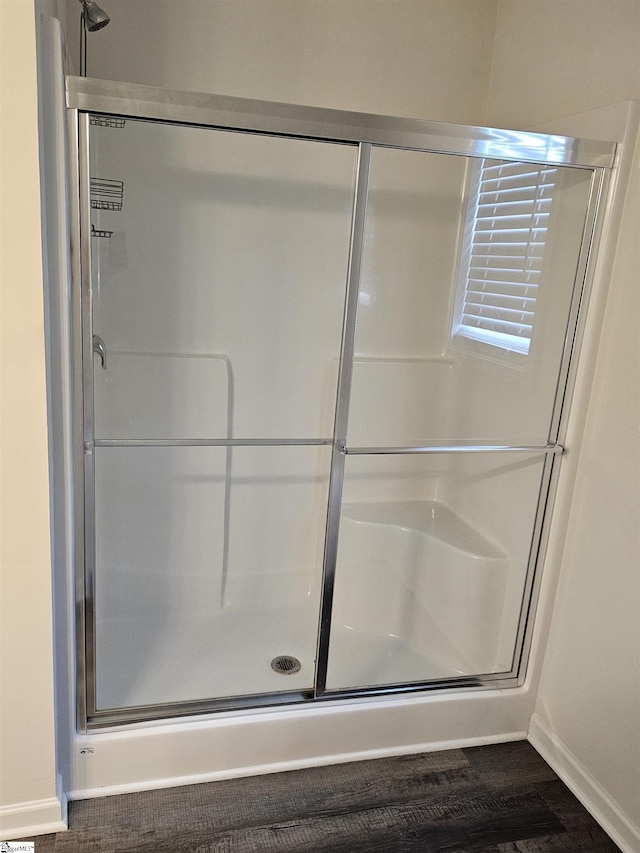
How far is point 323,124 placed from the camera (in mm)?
1624

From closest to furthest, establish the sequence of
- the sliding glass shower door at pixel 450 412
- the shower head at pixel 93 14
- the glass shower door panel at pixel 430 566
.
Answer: the shower head at pixel 93 14
the sliding glass shower door at pixel 450 412
the glass shower door panel at pixel 430 566

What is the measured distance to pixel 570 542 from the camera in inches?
79.9

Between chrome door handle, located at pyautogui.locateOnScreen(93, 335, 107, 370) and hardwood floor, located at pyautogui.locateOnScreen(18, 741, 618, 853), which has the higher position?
chrome door handle, located at pyautogui.locateOnScreen(93, 335, 107, 370)

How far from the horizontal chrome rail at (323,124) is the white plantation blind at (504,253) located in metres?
0.15

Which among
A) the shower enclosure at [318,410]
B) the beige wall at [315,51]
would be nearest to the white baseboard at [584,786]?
the shower enclosure at [318,410]

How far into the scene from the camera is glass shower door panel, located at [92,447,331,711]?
81.7 inches

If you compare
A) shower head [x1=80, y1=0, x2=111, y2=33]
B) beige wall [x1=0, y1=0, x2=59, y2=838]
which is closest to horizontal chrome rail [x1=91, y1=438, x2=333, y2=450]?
beige wall [x1=0, y1=0, x2=59, y2=838]

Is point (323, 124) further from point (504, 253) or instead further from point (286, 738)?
point (286, 738)

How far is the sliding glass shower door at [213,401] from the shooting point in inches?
81.7

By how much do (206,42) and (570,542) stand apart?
1.93 m

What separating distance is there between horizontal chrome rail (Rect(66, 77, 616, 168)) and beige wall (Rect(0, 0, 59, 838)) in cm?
16

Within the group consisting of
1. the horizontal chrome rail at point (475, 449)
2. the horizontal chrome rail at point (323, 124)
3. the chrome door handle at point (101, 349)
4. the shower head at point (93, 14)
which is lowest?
the horizontal chrome rail at point (475, 449)

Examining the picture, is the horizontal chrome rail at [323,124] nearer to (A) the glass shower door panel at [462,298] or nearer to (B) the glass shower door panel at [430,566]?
(A) the glass shower door panel at [462,298]

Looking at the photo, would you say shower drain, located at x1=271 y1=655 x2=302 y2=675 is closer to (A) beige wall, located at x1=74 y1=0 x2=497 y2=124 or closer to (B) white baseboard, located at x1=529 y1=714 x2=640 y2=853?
(B) white baseboard, located at x1=529 y1=714 x2=640 y2=853
